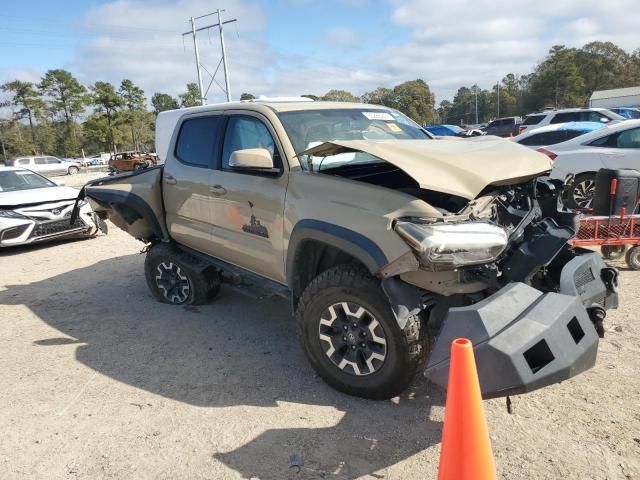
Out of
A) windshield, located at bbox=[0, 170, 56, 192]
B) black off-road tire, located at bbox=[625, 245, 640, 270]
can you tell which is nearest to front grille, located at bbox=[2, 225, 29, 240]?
windshield, located at bbox=[0, 170, 56, 192]

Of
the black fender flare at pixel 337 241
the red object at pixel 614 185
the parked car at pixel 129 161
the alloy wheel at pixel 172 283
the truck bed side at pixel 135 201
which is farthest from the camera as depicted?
the parked car at pixel 129 161

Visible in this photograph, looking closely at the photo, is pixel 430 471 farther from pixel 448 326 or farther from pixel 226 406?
pixel 226 406

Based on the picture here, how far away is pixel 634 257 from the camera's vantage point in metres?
5.57

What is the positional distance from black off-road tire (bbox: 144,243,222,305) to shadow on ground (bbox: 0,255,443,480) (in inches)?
4.9

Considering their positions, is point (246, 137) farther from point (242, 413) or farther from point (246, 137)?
point (242, 413)

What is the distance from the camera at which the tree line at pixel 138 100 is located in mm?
61031

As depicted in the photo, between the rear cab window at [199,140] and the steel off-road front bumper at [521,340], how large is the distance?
2.88 meters

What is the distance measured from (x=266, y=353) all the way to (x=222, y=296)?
5.62 feet

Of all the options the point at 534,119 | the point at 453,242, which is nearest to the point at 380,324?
the point at 453,242

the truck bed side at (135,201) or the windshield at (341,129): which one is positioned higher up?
the windshield at (341,129)

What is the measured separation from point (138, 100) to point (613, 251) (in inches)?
2680

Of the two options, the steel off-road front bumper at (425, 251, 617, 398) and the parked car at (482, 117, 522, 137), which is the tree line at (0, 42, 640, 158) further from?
the steel off-road front bumper at (425, 251, 617, 398)

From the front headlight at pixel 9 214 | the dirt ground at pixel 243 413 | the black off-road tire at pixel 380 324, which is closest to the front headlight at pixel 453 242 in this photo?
the black off-road tire at pixel 380 324

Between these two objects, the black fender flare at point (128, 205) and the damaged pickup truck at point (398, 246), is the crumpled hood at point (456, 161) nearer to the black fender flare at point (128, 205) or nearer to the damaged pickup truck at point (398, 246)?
the damaged pickup truck at point (398, 246)
